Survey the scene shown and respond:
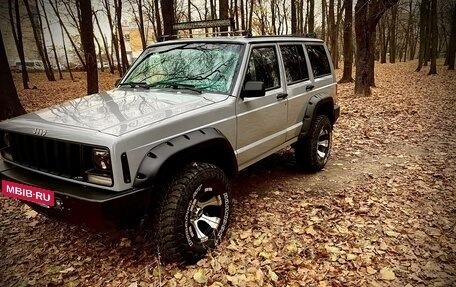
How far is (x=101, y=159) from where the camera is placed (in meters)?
2.63

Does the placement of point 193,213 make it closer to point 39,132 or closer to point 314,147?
point 39,132

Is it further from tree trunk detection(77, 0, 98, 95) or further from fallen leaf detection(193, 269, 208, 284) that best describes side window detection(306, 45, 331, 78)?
tree trunk detection(77, 0, 98, 95)

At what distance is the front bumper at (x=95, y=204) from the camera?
252 cm

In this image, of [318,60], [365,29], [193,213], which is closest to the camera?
[193,213]

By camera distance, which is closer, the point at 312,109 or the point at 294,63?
the point at 294,63

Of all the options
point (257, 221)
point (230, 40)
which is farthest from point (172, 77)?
point (257, 221)

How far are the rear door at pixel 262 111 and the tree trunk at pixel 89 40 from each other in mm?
7599

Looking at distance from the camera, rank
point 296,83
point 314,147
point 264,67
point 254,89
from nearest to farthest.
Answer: point 254,89 → point 264,67 → point 296,83 → point 314,147

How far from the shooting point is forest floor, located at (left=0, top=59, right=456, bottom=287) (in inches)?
122

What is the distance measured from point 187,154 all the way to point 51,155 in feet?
3.81

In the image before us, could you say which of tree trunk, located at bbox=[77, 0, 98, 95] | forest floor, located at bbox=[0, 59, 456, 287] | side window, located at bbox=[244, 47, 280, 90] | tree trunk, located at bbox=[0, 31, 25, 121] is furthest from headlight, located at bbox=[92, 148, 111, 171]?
tree trunk, located at bbox=[77, 0, 98, 95]

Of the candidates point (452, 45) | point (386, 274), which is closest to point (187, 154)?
point (386, 274)

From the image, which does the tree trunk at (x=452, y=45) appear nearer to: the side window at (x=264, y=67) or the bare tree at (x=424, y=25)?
the bare tree at (x=424, y=25)

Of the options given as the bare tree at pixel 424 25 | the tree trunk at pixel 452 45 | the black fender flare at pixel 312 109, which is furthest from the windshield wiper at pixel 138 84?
the tree trunk at pixel 452 45
